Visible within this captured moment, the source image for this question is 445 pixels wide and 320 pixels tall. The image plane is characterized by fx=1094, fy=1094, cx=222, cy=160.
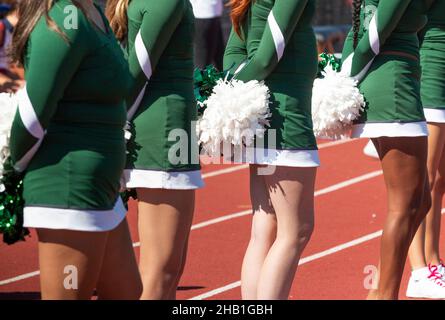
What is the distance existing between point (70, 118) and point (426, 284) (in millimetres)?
3159

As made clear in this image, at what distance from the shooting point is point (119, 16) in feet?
A: 14.1

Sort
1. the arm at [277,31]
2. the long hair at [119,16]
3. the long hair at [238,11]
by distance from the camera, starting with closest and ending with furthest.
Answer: the long hair at [119,16] < the arm at [277,31] < the long hair at [238,11]

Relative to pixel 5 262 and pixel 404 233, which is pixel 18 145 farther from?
pixel 5 262

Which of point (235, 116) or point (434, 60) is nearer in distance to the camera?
point (235, 116)

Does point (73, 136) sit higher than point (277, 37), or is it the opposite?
point (277, 37)

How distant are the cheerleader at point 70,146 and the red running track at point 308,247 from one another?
2.71 m

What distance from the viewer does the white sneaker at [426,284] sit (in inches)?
236

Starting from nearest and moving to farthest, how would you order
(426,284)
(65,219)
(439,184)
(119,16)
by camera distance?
1. (65,219)
2. (119,16)
3. (426,284)
4. (439,184)

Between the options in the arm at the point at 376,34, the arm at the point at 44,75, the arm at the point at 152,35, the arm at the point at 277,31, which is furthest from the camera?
the arm at the point at 376,34

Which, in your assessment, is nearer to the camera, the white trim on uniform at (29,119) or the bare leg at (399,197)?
the white trim on uniform at (29,119)

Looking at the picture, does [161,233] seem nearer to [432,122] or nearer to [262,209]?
[262,209]

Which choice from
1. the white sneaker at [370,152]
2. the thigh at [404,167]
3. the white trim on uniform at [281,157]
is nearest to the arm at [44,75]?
the white trim on uniform at [281,157]

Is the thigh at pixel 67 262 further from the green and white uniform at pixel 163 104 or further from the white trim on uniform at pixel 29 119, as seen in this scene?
the green and white uniform at pixel 163 104

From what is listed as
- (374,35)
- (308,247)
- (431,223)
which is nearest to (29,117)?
(374,35)
